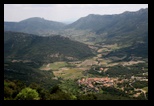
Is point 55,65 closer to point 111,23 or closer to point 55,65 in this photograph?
point 55,65

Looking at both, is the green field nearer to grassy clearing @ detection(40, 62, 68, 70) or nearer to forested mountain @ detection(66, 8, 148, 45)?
grassy clearing @ detection(40, 62, 68, 70)

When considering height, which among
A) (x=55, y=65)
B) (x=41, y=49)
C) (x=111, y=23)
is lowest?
(x=55, y=65)

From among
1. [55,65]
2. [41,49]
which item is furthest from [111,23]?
[55,65]

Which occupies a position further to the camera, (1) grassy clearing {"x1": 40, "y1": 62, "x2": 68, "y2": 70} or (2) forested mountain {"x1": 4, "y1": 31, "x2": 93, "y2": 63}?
(2) forested mountain {"x1": 4, "y1": 31, "x2": 93, "y2": 63}

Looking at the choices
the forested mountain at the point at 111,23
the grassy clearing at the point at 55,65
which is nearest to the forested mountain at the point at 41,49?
the grassy clearing at the point at 55,65

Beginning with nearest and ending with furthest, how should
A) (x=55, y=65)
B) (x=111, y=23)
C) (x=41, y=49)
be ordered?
(x=55, y=65) → (x=41, y=49) → (x=111, y=23)

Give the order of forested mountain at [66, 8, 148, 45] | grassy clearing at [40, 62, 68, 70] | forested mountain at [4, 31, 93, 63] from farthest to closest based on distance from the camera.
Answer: forested mountain at [66, 8, 148, 45] < forested mountain at [4, 31, 93, 63] < grassy clearing at [40, 62, 68, 70]

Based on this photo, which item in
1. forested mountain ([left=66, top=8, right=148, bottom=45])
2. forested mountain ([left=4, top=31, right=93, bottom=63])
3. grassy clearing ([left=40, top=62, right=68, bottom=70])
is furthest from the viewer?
forested mountain ([left=66, top=8, right=148, bottom=45])

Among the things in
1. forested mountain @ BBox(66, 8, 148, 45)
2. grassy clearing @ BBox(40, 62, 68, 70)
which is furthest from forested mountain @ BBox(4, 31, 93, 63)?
forested mountain @ BBox(66, 8, 148, 45)
